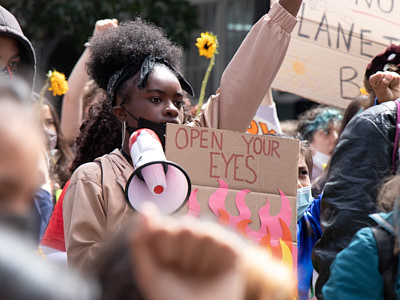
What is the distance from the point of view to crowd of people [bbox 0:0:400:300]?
78 cm

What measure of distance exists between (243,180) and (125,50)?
0.77 meters

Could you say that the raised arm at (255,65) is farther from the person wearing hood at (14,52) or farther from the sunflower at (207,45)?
the sunflower at (207,45)

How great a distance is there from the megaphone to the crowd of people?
9 cm

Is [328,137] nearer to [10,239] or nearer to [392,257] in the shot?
[392,257]

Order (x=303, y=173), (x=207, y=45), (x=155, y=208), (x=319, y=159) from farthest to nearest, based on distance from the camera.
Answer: (x=319, y=159) → (x=207, y=45) → (x=303, y=173) → (x=155, y=208)

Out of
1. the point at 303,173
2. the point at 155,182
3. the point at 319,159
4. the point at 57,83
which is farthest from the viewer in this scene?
the point at 319,159

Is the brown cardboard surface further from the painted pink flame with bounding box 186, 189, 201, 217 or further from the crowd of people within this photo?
the crowd of people

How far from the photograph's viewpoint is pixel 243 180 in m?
2.35

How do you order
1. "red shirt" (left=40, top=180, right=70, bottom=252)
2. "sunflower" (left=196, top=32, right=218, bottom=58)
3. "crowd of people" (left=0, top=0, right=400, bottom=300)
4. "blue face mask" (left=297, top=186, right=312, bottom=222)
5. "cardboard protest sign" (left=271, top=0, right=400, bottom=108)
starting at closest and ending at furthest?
"crowd of people" (left=0, top=0, right=400, bottom=300), "red shirt" (left=40, top=180, right=70, bottom=252), "blue face mask" (left=297, top=186, right=312, bottom=222), "sunflower" (left=196, top=32, right=218, bottom=58), "cardboard protest sign" (left=271, top=0, right=400, bottom=108)

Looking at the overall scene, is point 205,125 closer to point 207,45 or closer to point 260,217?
point 260,217

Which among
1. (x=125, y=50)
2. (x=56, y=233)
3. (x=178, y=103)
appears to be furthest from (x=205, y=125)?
(x=56, y=233)

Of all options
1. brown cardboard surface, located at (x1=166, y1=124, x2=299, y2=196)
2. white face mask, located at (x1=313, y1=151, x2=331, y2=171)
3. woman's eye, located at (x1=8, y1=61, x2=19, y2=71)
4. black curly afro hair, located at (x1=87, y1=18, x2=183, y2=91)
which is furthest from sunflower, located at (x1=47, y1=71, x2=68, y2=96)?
brown cardboard surface, located at (x1=166, y1=124, x2=299, y2=196)

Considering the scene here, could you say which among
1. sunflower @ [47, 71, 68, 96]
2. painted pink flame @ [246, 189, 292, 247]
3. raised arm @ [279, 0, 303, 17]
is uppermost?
raised arm @ [279, 0, 303, 17]

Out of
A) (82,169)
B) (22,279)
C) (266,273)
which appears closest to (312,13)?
(82,169)
